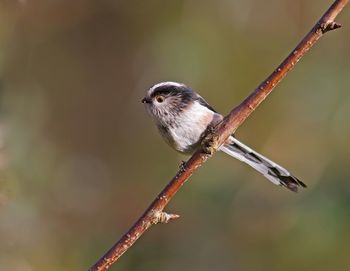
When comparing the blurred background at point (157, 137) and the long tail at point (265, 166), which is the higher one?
the long tail at point (265, 166)

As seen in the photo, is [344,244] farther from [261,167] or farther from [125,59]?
[125,59]

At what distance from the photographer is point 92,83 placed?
5.05m

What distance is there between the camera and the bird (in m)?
2.67

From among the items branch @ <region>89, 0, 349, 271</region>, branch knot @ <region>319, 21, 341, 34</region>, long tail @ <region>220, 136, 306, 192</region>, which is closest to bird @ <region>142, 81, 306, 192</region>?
long tail @ <region>220, 136, 306, 192</region>

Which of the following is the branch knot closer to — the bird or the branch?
the branch

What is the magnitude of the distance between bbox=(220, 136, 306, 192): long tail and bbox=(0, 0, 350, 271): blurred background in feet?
3.30

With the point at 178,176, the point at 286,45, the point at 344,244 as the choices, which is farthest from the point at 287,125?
the point at 178,176

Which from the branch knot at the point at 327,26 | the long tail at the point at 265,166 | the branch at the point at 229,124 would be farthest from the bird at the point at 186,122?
the branch knot at the point at 327,26

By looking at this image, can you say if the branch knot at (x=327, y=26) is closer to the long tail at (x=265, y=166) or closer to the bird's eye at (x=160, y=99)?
the long tail at (x=265, y=166)

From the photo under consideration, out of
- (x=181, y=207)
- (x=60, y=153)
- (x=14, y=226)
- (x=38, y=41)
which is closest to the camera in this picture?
(x=14, y=226)

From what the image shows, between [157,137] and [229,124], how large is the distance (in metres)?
2.91

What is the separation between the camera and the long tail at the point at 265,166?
8.24 ft

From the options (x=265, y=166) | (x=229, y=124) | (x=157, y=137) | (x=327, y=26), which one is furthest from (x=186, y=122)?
(x=157, y=137)

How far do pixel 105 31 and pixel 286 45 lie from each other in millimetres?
1220
